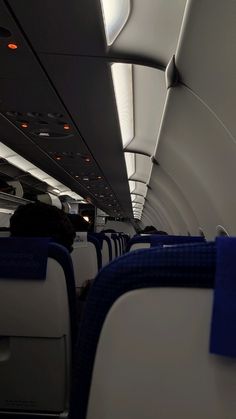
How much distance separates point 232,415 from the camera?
2.44ft

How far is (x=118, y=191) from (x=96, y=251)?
10452 millimetres

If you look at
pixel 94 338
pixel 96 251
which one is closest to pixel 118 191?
pixel 96 251

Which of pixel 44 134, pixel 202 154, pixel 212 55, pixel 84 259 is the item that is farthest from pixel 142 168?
pixel 212 55

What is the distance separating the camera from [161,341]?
2.44ft

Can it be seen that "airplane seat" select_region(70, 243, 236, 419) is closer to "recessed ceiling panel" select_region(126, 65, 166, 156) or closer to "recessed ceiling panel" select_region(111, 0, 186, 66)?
"recessed ceiling panel" select_region(111, 0, 186, 66)

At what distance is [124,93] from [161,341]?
5.10 m

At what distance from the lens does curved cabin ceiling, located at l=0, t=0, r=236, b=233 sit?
3.03m

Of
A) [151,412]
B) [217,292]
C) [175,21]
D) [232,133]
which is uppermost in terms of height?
[175,21]

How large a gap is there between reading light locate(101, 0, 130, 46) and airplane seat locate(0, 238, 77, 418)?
2.31 meters

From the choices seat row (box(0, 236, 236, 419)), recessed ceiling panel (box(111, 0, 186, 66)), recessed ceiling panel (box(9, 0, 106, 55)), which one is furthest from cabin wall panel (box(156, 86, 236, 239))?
seat row (box(0, 236, 236, 419))

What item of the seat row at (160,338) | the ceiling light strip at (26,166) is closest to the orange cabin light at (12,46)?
the seat row at (160,338)

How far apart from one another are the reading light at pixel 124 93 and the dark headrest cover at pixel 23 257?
120 inches

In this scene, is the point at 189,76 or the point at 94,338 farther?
the point at 189,76

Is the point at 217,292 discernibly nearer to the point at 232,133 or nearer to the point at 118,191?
the point at 232,133
